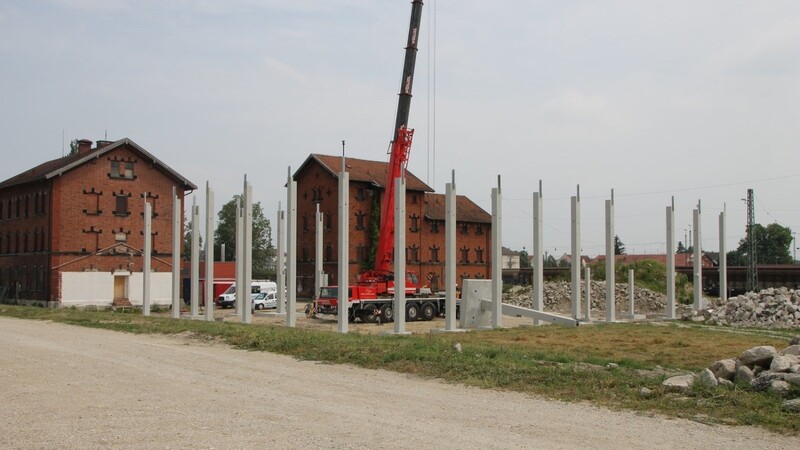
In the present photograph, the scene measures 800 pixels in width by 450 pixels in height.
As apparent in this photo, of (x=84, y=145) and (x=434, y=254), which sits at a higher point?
(x=84, y=145)

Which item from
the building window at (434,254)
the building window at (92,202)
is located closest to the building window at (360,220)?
the building window at (434,254)

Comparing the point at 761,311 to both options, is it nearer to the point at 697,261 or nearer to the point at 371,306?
the point at 697,261

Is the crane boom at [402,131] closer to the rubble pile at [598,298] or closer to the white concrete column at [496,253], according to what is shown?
the white concrete column at [496,253]

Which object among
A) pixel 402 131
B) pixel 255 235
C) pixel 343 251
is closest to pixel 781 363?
pixel 343 251

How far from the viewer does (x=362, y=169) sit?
215 feet

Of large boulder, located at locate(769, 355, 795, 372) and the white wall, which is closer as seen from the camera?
large boulder, located at locate(769, 355, 795, 372)

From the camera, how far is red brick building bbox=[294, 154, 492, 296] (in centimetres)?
6319

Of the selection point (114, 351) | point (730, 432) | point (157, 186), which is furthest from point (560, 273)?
point (730, 432)

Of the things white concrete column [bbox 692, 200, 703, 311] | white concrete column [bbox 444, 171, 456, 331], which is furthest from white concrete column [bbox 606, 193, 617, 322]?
white concrete column [bbox 444, 171, 456, 331]

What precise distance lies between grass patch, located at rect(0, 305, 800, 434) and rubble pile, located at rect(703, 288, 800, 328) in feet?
10.7

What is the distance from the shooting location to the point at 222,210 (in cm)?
10969

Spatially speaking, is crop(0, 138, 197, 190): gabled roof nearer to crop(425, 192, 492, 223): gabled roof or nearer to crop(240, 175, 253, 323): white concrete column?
crop(425, 192, 492, 223): gabled roof

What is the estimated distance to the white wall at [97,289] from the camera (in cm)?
4991

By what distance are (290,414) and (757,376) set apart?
7170 millimetres
